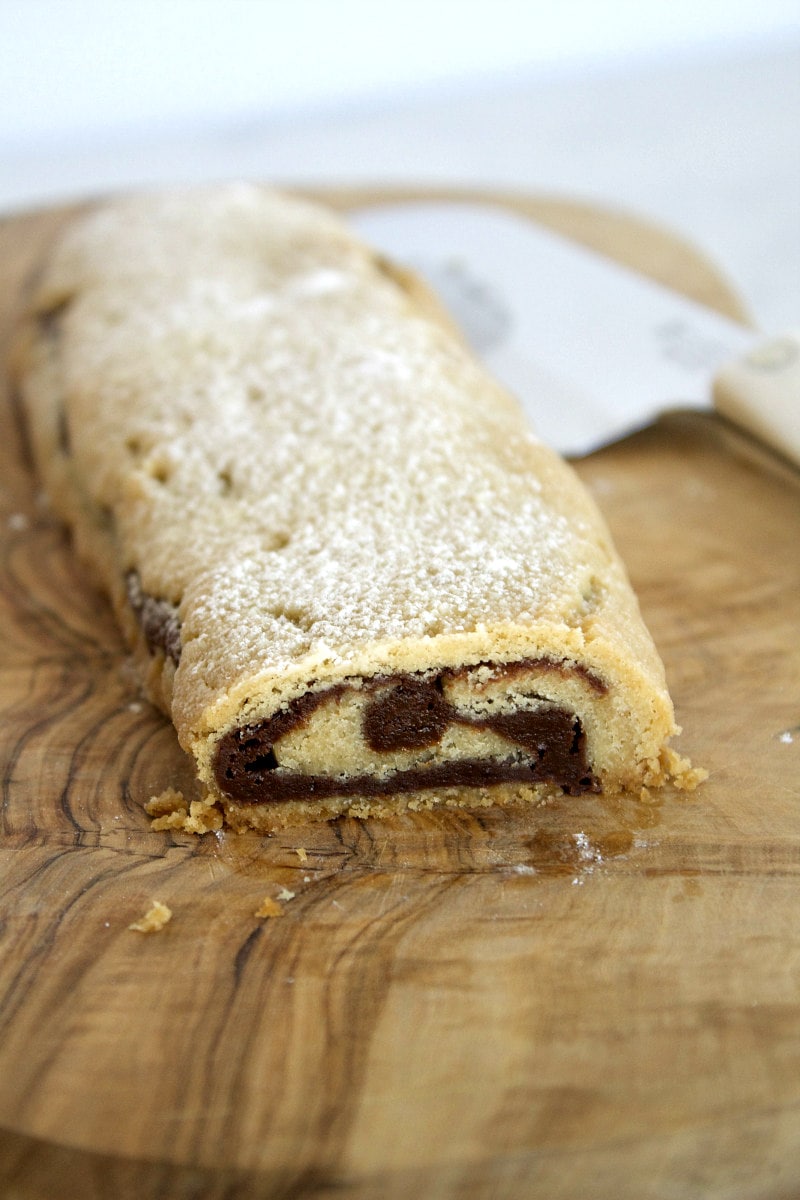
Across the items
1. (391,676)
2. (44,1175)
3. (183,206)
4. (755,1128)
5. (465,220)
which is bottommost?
(755,1128)

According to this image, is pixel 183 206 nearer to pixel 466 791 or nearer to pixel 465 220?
pixel 465 220

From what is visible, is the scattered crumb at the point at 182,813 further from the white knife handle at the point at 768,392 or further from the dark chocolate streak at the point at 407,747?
the white knife handle at the point at 768,392

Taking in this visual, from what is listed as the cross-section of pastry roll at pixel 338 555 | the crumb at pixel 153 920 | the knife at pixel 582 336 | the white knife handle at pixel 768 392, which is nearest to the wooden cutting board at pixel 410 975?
the crumb at pixel 153 920

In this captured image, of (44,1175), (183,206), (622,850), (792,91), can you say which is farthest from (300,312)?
(792,91)

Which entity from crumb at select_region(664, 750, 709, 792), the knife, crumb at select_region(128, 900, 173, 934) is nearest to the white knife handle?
the knife

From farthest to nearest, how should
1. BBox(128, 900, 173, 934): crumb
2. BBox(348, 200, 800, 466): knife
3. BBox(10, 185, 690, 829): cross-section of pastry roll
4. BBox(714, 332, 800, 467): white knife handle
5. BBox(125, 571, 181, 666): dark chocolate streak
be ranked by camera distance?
BBox(348, 200, 800, 466): knife
BBox(714, 332, 800, 467): white knife handle
BBox(125, 571, 181, 666): dark chocolate streak
BBox(10, 185, 690, 829): cross-section of pastry roll
BBox(128, 900, 173, 934): crumb

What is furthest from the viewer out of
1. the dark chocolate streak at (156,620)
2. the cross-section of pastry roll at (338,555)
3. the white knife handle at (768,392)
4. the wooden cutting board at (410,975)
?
the white knife handle at (768,392)

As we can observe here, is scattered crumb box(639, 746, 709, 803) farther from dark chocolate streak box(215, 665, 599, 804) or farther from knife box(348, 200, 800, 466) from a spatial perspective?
knife box(348, 200, 800, 466)

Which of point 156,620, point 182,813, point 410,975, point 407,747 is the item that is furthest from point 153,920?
point 156,620
